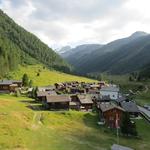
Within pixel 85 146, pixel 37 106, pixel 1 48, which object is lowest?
pixel 85 146

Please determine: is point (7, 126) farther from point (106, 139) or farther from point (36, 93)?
point (36, 93)

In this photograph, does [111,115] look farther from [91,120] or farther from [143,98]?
[143,98]

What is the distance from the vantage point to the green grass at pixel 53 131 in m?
74.7

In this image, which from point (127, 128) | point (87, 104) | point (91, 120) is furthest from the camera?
point (87, 104)

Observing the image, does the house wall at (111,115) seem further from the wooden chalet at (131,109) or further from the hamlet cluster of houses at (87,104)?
the wooden chalet at (131,109)

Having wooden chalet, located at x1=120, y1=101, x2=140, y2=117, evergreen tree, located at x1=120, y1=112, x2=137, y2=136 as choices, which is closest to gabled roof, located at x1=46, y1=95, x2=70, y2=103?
wooden chalet, located at x1=120, y1=101, x2=140, y2=117

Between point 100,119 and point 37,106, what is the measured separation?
23085mm

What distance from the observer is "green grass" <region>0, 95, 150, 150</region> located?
74.7 meters

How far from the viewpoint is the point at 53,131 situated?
86.3m

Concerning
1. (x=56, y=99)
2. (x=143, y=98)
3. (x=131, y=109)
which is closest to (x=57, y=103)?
(x=56, y=99)

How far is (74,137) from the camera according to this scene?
83688mm

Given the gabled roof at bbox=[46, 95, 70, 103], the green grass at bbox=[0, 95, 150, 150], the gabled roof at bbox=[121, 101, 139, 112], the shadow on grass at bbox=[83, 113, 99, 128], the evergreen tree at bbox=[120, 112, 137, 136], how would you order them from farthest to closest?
the gabled roof at bbox=[121, 101, 139, 112], the gabled roof at bbox=[46, 95, 70, 103], the shadow on grass at bbox=[83, 113, 99, 128], the evergreen tree at bbox=[120, 112, 137, 136], the green grass at bbox=[0, 95, 150, 150]

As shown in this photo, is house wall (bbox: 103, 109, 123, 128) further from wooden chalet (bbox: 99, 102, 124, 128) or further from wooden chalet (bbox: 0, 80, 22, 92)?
wooden chalet (bbox: 0, 80, 22, 92)

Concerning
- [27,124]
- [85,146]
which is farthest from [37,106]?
[85,146]
